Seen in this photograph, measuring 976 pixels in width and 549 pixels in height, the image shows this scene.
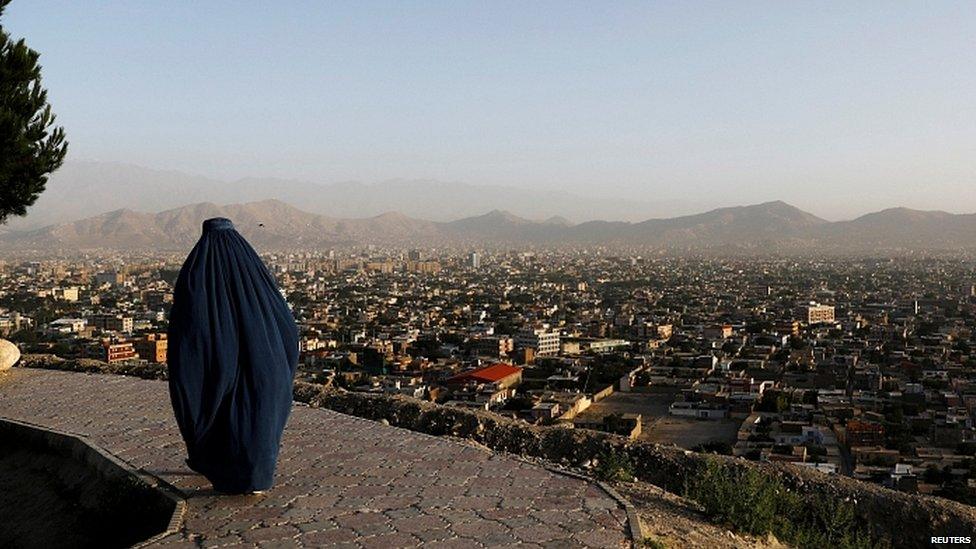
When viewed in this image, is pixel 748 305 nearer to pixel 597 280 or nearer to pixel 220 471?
pixel 597 280

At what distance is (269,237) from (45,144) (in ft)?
424

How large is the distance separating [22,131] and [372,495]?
588 cm

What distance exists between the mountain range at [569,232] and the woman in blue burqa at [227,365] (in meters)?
111

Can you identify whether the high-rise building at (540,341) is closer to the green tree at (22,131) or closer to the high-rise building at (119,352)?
the high-rise building at (119,352)

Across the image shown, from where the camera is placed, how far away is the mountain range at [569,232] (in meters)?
133

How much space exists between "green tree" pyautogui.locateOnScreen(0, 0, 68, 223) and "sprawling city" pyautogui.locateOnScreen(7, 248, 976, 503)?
3150 mm

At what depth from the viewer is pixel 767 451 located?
39.8 ft

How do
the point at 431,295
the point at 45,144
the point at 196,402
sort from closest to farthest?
the point at 196,402 < the point at 45,144 < the point at 431,295

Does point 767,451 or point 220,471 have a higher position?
point 220,471

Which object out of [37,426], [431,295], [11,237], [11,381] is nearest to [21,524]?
[37,426]

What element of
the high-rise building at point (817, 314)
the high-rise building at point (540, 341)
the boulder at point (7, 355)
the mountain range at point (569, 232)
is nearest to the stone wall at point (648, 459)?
the boulder at point (7, 355)

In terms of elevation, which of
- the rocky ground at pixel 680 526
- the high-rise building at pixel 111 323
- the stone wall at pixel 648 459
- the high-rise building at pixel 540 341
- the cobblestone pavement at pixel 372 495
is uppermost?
the cobblestone pavement at pixel 372 495

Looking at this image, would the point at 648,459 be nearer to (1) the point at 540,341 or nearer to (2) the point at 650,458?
(2) the point at 650,458

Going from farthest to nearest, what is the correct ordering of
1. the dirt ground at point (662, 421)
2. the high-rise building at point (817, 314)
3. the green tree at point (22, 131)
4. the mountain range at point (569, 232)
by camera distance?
the mountain range at point (569, 232) < the high-rise building at point (817, 314) < the dirt ground at point (662, 421) < the green tree at point (22, 131)
